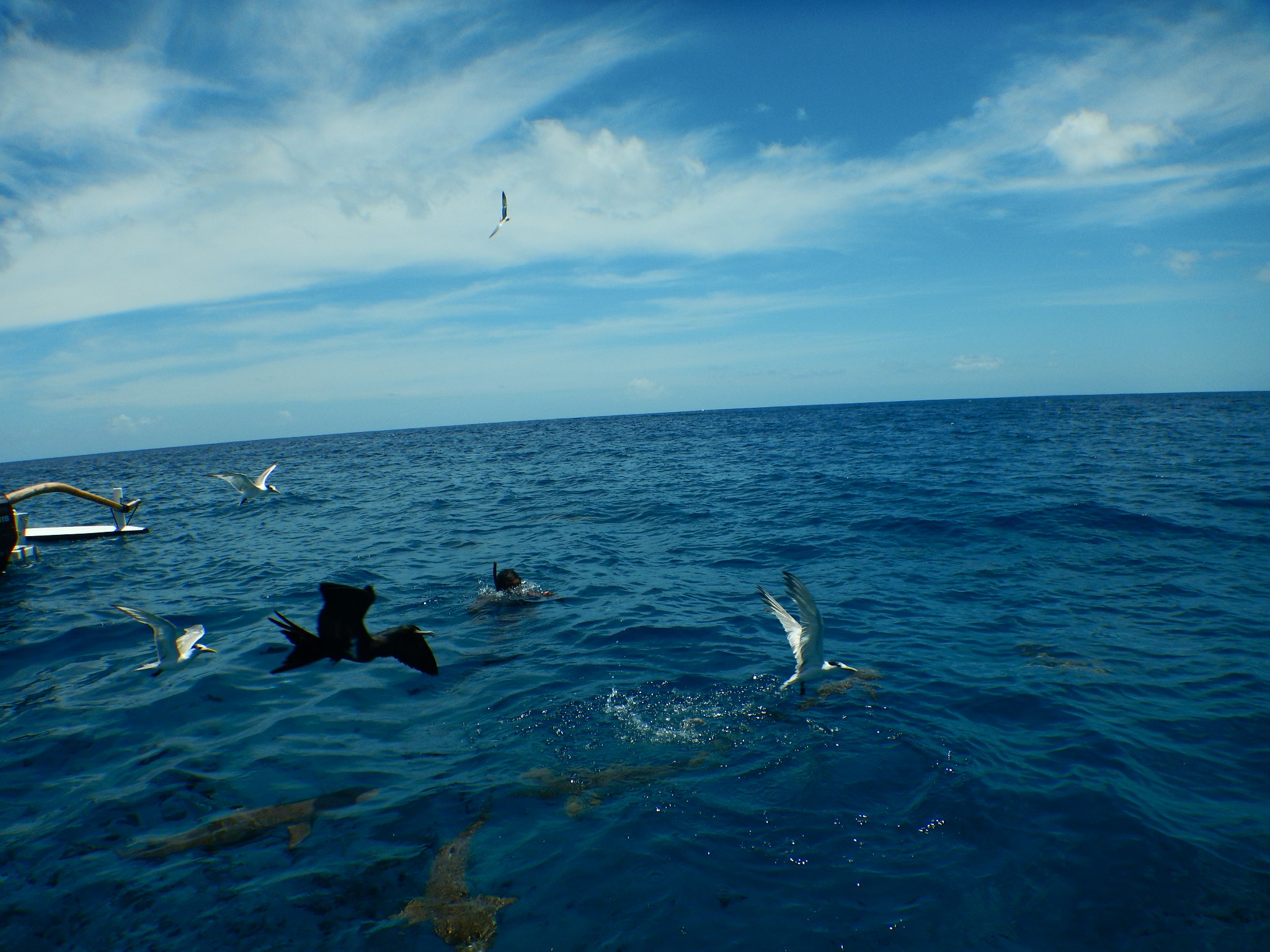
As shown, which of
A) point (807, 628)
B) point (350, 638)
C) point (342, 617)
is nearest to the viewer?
point (342, 617)

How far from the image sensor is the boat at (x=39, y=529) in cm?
1764

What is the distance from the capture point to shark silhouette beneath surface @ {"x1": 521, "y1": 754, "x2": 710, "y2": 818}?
6957 millimetres

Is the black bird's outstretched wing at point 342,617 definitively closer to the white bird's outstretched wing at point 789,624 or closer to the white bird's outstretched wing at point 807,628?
the white bird's outstretched wing at point 807,628

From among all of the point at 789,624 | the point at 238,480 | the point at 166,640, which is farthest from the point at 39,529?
the point at 789,624

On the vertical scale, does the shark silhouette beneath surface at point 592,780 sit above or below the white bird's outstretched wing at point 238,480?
below

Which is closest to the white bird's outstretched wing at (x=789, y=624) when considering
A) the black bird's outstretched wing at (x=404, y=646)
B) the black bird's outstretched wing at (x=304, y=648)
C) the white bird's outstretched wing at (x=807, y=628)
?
the white bird's outstretched wing at (x=807, y=628)

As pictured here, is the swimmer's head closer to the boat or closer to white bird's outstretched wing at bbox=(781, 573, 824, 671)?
white bird's outstretched wing at bbox=(781, 573, 824, 671)

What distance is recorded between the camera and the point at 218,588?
51.0 feet

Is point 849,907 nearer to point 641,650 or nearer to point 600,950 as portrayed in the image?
point 600,950

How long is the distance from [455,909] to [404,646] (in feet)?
7.72

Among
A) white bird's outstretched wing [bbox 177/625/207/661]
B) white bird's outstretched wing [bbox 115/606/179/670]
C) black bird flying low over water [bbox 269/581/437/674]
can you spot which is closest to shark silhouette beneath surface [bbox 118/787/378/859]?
black bird flying low over water [bbox 269/581/437/674]

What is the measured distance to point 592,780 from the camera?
7.27m

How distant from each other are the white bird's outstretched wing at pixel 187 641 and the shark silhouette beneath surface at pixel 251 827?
3.49 m

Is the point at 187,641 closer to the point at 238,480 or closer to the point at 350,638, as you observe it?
the point at 350,638
